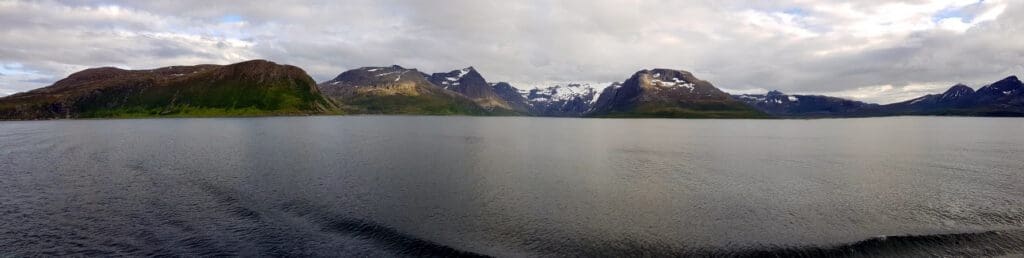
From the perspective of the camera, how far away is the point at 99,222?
36219 millimetres

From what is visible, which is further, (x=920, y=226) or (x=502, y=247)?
(x=920, y=226)

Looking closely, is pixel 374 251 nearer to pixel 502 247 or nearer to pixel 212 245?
pixel 502 247

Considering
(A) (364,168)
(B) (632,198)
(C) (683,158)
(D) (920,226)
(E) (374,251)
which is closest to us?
(E) (374,251)

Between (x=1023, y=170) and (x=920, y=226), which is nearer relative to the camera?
(x=920, y=226)

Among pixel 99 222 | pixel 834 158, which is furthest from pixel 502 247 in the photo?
pixel 834 158

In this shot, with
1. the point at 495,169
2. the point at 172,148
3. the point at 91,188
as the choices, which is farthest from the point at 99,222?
the point at 172,148

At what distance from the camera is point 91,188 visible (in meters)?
49.4

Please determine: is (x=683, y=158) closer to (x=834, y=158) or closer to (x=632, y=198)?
(x=834, y=158)

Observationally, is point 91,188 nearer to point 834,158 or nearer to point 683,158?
point 683,158

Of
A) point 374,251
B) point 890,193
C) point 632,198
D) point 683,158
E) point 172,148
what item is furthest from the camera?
point 172,148

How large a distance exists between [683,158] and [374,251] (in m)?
63.6

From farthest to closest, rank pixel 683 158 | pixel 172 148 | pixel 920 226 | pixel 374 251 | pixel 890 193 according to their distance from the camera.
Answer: pixel 172 148
pixel 683 158
pixel 890 193
pixel 920 226
pixel 374 251

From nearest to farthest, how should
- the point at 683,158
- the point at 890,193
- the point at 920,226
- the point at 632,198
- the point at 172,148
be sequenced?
the point at 920,226, the point at 632,198, the point at 890,193, the point at 683,158, the point at 172,148

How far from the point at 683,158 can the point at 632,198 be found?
39930 millimetres
